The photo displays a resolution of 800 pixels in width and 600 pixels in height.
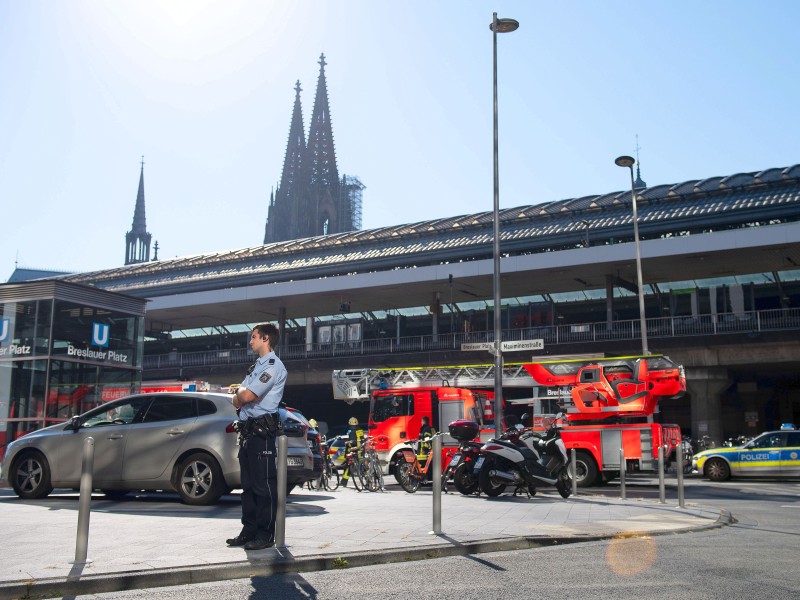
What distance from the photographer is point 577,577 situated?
20.6 feet

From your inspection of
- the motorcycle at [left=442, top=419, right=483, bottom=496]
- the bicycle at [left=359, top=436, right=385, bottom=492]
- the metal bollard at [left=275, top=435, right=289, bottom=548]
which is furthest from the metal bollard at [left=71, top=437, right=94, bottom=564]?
the bicycle at [left=359, top=436, right=385, bottom=492]

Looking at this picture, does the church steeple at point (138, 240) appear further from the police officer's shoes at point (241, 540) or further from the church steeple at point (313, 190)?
the police officer's shoes at point (241, 540)

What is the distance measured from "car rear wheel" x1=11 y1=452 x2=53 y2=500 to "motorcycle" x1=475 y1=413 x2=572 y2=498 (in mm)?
6971

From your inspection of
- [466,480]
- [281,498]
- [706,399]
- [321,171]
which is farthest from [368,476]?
[321,171]

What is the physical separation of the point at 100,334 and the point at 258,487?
14.9 metres

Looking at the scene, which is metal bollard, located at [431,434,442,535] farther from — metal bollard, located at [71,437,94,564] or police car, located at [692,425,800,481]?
police car, located at [692,425,800,481]

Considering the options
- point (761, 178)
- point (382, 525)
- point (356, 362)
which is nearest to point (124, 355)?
point (382, 525)

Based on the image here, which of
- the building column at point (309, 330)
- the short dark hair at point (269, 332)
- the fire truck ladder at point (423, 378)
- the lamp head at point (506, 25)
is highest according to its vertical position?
the lamp head at point (506, 25)

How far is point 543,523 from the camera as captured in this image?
1009 cm

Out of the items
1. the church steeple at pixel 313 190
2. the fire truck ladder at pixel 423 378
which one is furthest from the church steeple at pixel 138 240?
the fire truck ladder at pixel 423 378

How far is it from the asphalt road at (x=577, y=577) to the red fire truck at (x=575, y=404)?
12005 millimetres

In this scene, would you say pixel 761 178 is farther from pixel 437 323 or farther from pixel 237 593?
pixel 237 593

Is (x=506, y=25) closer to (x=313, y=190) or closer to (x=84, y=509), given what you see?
(x=84, y=509)

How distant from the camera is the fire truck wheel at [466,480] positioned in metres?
15.3
